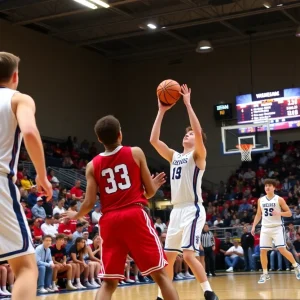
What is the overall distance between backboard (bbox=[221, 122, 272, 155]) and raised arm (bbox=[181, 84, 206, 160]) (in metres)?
15.0

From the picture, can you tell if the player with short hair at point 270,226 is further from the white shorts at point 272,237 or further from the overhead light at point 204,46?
the overhead light at point 204,46

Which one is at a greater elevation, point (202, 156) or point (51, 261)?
point (202, 156)

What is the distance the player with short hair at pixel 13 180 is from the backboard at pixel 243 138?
18.5 metres

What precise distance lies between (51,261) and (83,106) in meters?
15.7

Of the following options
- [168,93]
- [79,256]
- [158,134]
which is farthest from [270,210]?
[158,134]

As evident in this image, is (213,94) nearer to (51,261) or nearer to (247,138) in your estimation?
(247,138)

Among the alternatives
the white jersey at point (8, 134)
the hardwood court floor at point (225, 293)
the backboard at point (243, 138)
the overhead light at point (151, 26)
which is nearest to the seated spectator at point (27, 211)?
the hardwood court floor at point (225, 293)

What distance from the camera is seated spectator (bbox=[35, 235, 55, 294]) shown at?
11.8m

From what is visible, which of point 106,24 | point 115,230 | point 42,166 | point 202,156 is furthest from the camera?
point 106,24

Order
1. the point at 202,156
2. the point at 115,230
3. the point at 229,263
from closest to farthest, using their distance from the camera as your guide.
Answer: the point at 115,230
the point at 202,156
the point at 229,263

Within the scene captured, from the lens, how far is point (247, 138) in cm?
2234

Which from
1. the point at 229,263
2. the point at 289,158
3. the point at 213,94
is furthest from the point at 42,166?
the point at 213,94

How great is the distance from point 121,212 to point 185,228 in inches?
94.2

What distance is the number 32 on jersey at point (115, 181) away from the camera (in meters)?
4.70
